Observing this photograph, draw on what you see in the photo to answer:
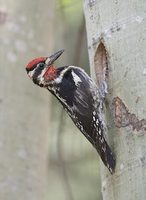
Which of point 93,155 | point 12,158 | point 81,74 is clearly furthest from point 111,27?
point 93,155

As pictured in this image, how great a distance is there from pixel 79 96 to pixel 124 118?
566mm

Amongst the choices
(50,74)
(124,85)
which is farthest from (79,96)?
(124,85)

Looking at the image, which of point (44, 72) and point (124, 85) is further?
point (44, 72)

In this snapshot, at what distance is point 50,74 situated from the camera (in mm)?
3285

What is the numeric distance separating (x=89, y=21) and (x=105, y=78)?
0.28 meters

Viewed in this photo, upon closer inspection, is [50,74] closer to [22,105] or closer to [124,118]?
[22,105]

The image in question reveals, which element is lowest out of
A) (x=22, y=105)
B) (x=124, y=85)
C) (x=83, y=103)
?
A: (x=22, y=105)

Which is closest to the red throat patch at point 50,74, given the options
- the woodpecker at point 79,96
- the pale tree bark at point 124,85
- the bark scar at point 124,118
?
the woodpecker at point 79,96

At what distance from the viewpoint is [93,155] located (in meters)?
5.45

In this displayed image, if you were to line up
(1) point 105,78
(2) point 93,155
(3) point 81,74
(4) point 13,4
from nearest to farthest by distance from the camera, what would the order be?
(1) point 105,78 < (3) point 81,74 < (4) point 13,4 < (2) point 93,155

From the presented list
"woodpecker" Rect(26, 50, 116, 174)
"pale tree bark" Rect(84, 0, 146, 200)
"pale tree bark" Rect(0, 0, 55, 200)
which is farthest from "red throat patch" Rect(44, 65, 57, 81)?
"pale tree bark" Rect(84, 0, 146, 200)

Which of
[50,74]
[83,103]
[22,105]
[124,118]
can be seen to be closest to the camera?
[124,118]

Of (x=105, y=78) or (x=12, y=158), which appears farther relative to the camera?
(x=12, y=158)

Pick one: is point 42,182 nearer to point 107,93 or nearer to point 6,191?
point 6,191
